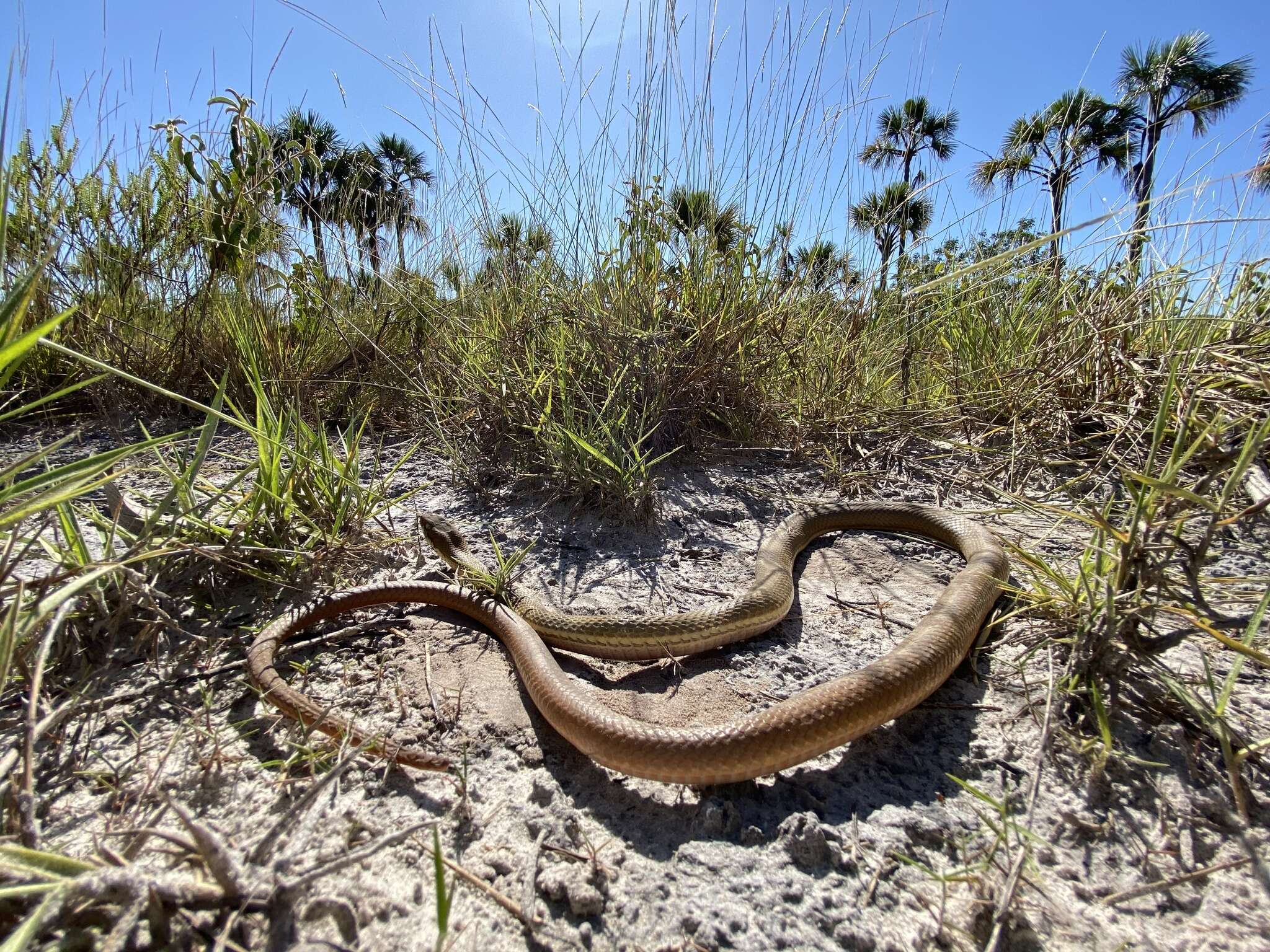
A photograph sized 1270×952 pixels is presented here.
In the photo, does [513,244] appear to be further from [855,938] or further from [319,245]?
[855,938]

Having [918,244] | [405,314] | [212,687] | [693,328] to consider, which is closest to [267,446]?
[212,687]

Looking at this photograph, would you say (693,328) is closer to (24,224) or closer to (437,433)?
(437,433)

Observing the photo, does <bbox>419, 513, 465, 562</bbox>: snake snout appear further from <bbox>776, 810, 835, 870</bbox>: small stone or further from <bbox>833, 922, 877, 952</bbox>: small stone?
<bbox>833, 922, 877, 952</bbox>: small stone

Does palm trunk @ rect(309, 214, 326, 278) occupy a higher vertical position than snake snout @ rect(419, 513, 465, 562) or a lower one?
higher

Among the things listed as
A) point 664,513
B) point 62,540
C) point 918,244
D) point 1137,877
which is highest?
point 918,244

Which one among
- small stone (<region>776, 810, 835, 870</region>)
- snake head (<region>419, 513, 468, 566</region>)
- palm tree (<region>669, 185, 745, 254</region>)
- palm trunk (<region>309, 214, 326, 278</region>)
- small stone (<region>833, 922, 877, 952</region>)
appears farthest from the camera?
palm trunk (<region>309, 214, 326, 278</region>)

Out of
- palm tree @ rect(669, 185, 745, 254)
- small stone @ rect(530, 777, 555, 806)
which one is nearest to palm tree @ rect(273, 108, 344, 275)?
palm tree @ rect(669, 185, 745, 254)
